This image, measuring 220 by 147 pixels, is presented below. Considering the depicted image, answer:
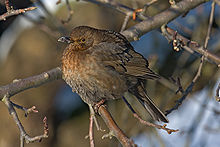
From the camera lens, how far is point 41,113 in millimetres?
6371

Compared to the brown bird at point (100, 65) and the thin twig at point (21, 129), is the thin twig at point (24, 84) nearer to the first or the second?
the thin twig at point (21, 129)

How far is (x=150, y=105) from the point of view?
384cm

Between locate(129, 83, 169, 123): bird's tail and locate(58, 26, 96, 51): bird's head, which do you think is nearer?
locate(58, 26, 96, 51): bird's head

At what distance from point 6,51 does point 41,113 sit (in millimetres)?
1327

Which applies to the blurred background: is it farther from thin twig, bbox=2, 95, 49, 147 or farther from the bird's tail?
thin twig, bbox=2, 95, 49, 147

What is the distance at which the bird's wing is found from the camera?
11.4 feet

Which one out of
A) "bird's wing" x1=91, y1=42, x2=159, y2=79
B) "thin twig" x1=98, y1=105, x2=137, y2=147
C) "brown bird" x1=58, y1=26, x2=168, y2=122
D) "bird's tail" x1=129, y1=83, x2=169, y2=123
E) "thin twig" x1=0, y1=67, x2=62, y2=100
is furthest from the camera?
"bird's tail" x1=129, y1=83, x2=169, y2=123

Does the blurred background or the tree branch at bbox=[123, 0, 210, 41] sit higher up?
the tree branch at bbox=[123, 0, 210, 41]

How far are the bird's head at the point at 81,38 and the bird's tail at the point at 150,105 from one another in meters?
0.70

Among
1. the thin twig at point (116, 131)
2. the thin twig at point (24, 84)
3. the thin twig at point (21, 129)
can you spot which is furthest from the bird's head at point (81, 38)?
the thin twig at point (21, 129)

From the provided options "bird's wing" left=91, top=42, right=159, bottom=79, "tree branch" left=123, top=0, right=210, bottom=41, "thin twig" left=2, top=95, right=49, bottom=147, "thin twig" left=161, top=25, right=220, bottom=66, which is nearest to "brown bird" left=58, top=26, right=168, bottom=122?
"bird's wing" left=91, top=42, right=159, bottom=79

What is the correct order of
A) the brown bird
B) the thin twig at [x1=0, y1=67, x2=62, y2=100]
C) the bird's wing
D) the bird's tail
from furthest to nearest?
the bird's tail < the bird's wing < the brown bird < the thin twig at [x1=0, y1=67, x2=62, y2=100]

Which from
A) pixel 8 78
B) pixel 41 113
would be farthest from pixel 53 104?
pixel 8 78

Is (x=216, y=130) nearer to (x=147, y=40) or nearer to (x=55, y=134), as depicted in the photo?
(x=147, y=40)
